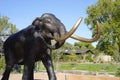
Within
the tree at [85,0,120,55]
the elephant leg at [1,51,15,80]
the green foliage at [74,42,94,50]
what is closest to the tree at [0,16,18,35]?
the tree at [85,0,120,55]

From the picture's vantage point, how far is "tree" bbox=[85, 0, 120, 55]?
39469mm

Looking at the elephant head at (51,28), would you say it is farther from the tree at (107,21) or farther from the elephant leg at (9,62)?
the tree at (107,21)

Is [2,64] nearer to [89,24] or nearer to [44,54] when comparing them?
[44,54]

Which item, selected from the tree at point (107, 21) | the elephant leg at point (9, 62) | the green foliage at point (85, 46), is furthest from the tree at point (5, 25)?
the green foliage at point (85, 46)

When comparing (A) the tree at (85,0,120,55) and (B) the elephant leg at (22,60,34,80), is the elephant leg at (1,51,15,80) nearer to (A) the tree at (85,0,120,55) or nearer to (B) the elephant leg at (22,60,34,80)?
(B) the elephant leg at (22,60,34,80)

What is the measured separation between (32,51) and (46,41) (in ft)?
1.26

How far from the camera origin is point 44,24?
25.3ft

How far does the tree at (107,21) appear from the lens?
39469 millimetres

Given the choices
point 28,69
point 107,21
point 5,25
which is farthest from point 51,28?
point 107,21

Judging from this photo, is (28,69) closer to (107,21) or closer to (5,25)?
(5,25)

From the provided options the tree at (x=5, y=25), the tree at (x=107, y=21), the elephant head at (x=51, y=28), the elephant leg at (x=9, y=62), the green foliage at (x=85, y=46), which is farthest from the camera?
the green foliage at (x=85, y=46)

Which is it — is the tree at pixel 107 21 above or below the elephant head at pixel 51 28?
above

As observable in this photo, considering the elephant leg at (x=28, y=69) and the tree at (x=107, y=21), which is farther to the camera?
the tree at (x=107, y=21)

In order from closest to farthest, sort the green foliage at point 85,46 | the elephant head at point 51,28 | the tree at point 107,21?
the elephant head at point 51,28
the tree at point 107,21
the green foliage at point 85,46
